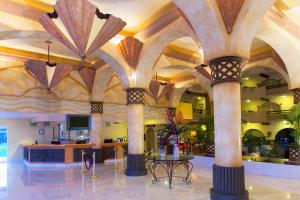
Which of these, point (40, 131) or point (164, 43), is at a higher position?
point (164, 43)

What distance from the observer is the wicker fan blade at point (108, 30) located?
A: 20.4 feet

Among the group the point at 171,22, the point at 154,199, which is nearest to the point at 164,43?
the point at 171,22

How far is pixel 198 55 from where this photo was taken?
34.9 ft

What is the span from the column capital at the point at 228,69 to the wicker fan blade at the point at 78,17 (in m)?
3.07

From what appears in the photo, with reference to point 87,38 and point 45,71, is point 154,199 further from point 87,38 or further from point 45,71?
point 45,71

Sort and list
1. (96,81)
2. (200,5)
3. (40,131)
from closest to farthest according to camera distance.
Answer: (200,5) → (96,81) → (40,131)

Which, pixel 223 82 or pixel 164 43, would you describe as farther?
pixel 164 43

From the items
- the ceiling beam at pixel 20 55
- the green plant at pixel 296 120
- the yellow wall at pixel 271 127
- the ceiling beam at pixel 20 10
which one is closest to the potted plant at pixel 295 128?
the green plant at pixel 296 120

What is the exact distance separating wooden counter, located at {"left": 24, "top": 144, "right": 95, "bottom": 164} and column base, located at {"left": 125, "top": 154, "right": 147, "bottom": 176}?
446 centimetres

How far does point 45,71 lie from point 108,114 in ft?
14.5

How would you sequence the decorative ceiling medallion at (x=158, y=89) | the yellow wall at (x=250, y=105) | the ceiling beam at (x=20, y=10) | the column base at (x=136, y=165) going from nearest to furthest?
1. the ceiling beam at (x=20, y=10)
2. the column base at (x=136, y=165)
3. the decorative ceiling medallion at (x=158, y=89)
4. the yellow wall at (x=250, y=105)

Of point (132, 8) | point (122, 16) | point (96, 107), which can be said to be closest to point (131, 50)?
point (122, 16)

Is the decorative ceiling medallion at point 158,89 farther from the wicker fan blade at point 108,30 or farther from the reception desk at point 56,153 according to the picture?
the wicker fan blade at point 108,30

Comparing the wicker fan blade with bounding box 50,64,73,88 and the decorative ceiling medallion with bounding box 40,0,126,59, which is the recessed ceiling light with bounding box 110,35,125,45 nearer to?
the decorative ceiling medallion with bounding box 40,0,126,59
